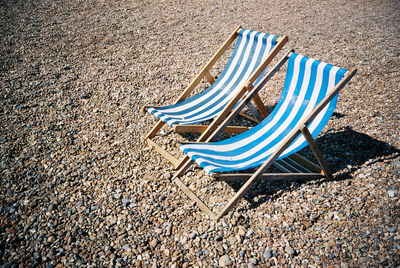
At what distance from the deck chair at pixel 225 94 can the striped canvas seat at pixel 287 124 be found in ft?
0.92

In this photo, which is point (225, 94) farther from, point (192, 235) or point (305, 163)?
point (192, 235)

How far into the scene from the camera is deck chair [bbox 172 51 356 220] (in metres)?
2.59

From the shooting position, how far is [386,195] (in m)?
2.71

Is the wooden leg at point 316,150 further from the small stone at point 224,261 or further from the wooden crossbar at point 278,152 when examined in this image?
the small stone at point 224,261

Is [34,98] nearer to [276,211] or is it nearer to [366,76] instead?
[276,211]

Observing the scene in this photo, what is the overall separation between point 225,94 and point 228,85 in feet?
0.47

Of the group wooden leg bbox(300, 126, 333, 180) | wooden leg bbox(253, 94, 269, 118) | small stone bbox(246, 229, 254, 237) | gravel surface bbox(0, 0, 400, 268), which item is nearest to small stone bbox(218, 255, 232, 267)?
gravel surface bbox(0, 0, 400, 268)

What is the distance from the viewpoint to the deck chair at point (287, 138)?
2.59 m

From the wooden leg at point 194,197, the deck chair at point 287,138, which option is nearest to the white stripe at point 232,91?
the deck chair at point 287,138

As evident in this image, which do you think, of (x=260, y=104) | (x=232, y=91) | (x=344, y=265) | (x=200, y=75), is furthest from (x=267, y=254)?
(x=200, y=75)

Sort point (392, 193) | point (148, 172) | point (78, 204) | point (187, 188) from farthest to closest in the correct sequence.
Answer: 1. point (148, 172)
2. point (187, 188)
3. point (78, 204)
4. point (392, 193)

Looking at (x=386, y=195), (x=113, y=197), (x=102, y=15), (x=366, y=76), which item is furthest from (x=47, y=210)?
(x=102, y=15)

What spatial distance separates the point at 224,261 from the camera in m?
2.29

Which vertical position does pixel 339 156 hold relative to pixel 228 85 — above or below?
below
